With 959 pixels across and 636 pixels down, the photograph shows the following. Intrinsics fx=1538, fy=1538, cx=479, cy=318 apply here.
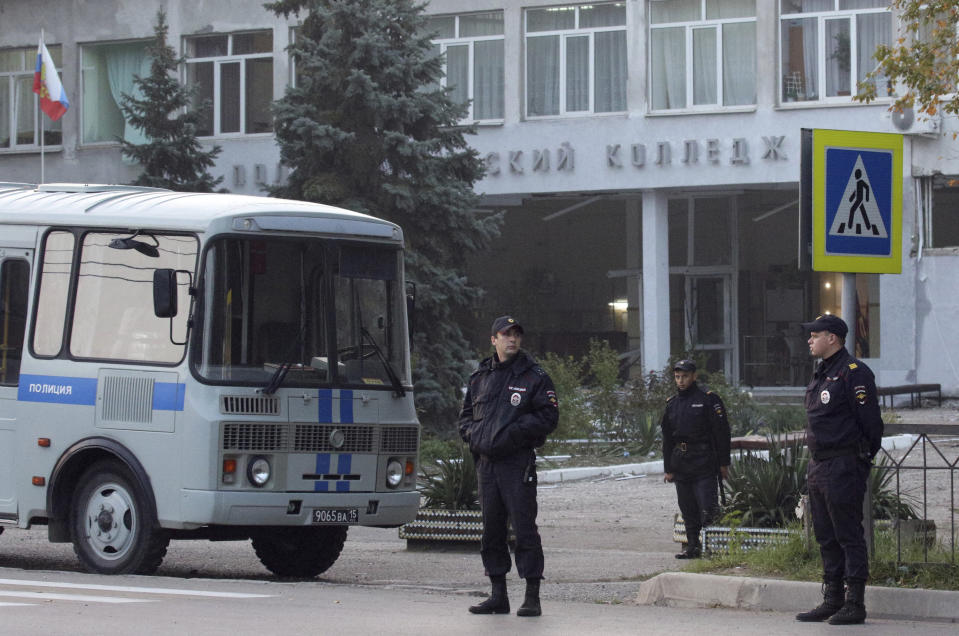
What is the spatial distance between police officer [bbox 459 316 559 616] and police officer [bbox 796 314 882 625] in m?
1.60

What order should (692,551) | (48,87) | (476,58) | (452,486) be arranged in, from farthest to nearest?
(476,58)
(48,87)
(452,486)
(692,551)

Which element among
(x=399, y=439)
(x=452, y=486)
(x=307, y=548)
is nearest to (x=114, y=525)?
(x=307, y=548)

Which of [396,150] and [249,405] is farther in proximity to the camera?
[396,150]

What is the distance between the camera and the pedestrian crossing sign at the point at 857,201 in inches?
389

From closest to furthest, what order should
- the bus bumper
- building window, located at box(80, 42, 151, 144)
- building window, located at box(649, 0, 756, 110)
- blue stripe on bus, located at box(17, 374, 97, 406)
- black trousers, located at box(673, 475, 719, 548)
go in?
1. the bus bumper
2. blue stripe on bus, located at box(17, 374, 97, 406)
3. black trousers, located at box(673, 475, 719, 548)
4. building window, located at box(649, 0, 756, 110)
5. building window, located at box(80, 42, 151, 144)

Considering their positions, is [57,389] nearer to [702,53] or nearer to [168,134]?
[168,134]

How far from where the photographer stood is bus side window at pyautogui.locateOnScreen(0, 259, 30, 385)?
12375mm

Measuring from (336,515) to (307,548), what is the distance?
908mm

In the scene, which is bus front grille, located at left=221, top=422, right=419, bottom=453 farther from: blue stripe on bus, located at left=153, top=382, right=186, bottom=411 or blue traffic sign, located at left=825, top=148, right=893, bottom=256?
blue traffic sign, located at left=825, top=148, right=893, bottom=256

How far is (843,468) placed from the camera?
8945 mm

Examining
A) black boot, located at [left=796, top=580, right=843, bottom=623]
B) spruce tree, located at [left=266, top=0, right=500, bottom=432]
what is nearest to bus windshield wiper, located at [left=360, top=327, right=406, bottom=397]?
black boot, located at [left=796, top=580, right=843, bottom=623]

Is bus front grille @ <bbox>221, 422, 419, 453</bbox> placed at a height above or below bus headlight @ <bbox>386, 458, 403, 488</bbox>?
above

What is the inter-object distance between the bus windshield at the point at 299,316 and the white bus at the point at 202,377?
0.04ft

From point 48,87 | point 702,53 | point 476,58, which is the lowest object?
point 48,87
